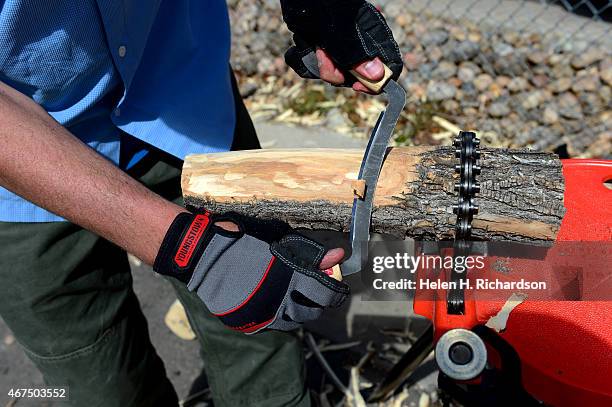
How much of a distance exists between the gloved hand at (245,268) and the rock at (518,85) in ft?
8.51

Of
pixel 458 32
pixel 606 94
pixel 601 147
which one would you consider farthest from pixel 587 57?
pixel 458 32

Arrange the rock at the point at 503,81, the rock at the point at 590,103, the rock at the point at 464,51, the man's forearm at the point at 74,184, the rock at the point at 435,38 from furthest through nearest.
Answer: the rock at the point at 435,38 → the rock at the point at 464,51 → the rock at the point at 503,81 → the rock at the point at 590,103 → the man's forearm at the point at 74,184

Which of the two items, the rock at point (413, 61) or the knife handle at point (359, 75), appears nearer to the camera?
the knife handle at point (359, 75)

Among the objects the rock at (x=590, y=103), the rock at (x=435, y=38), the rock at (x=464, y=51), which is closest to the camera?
the rock at (x=590, y=103)

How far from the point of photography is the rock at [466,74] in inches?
144

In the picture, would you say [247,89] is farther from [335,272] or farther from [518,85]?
[335,272]

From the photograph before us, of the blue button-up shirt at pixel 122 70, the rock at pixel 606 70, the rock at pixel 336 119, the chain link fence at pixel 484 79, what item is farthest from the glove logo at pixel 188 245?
the rock at pixel 606 70

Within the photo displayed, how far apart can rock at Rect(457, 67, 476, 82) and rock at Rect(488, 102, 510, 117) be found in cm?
24

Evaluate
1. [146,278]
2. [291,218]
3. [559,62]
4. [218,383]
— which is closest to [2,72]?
[291,218]

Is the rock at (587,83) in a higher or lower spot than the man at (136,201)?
higher

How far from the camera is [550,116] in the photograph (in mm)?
3400

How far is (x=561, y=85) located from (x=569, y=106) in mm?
144

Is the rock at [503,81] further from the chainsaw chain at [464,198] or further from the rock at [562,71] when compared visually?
the chainsaw chain at [464,198]

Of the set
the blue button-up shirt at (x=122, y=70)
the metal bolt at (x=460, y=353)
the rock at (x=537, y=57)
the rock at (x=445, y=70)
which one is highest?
the rock at (x=537, y=57)
